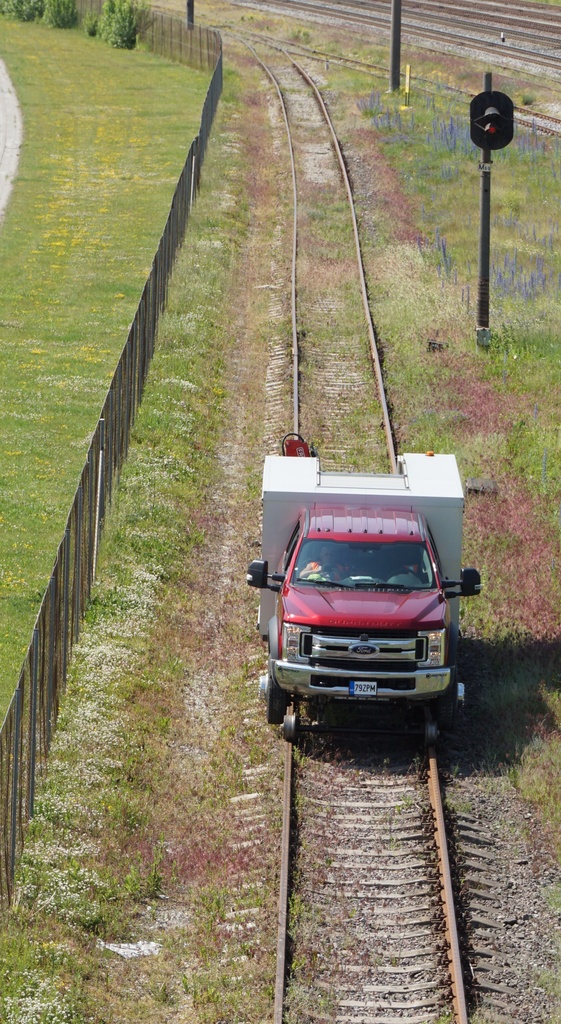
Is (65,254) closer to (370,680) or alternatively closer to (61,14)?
(370,680)

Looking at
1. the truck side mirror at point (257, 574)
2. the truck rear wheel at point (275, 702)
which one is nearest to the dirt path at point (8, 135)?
the truck side mirror at point (257, 574)

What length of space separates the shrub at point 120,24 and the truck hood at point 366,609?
5770 centimetres

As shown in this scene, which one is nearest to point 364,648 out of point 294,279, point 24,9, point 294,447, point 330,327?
point 294,447

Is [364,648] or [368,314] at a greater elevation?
[364,648]

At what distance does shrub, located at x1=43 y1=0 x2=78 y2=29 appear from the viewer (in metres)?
71.2

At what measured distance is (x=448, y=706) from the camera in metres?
13.2

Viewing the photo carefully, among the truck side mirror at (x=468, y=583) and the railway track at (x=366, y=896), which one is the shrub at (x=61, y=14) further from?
the railway track at (x=366, y=896)

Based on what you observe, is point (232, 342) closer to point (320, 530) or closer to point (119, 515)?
point (119, 515)

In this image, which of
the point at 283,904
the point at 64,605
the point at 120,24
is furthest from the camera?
the point at 120,24

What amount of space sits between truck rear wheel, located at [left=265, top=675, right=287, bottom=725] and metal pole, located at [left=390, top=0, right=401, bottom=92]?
1489 inches

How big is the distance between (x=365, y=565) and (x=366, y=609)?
759mm

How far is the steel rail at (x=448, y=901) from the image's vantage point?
31.8 ft

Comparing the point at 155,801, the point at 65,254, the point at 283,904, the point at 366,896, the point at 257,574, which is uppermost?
the point at 257,574

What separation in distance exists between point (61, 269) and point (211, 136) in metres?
12.4
